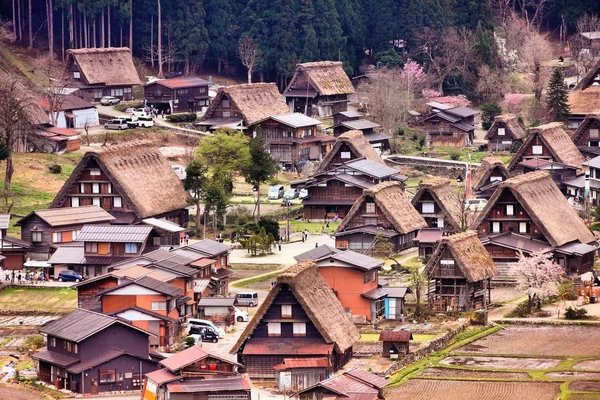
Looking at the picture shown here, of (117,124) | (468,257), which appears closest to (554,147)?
(468,257)

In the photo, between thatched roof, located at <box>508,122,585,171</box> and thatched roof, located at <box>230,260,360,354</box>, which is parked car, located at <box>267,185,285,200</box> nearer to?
thatched roof, located at <box>508,122,585,171</box>

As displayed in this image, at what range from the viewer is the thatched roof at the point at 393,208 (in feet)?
255

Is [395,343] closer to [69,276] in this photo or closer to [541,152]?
[69,276]

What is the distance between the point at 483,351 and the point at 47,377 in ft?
48.1

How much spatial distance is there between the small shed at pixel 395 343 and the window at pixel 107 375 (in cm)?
906

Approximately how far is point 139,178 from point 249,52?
28636 mm

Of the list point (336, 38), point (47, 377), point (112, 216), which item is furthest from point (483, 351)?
point (336, 38)

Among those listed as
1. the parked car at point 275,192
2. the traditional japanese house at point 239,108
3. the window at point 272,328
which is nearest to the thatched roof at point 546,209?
the parked car at point 275,192

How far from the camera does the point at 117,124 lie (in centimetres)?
9525

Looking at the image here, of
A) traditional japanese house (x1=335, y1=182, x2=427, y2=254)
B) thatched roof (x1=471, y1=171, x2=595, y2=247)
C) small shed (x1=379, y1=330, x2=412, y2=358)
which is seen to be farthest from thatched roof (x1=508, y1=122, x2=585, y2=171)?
small shed (x1=379, y1=330, x2=412, y2=358)

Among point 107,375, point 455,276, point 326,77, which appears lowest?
point 107,375

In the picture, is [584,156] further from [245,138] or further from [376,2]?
[376,2]

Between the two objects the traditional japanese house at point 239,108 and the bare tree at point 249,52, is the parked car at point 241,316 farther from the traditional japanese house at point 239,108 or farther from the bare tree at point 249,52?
the bare tree at point 249,52

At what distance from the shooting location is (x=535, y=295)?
6838 centimetres
